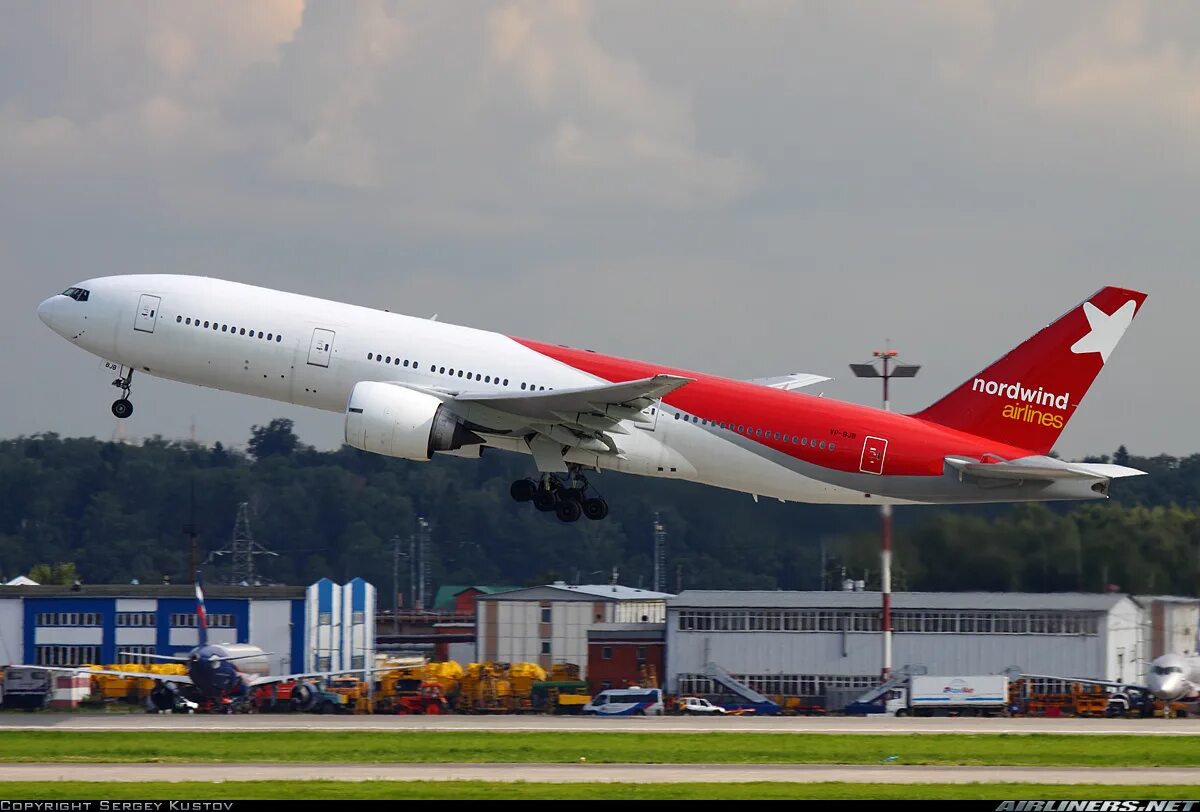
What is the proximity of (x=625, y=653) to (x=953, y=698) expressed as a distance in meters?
19.9

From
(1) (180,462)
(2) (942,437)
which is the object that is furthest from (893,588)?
(1) (180,462)

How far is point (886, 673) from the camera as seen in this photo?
222 ft

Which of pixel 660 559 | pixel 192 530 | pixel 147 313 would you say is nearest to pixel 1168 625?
pixel 660 559

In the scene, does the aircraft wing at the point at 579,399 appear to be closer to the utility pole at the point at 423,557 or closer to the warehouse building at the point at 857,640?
the warehouse building at the point at 857,640

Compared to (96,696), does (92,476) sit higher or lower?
higher

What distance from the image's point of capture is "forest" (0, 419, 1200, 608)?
5806 centimetres

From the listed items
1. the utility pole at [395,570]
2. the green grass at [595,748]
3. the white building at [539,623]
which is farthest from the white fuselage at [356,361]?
the utility pole at [395,570]

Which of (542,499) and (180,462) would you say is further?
(180,462)

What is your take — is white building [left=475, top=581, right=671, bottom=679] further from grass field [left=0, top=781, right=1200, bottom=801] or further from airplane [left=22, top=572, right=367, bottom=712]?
grass field [left=0, top=781, right=1200, bottom=801]

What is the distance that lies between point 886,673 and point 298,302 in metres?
34.5

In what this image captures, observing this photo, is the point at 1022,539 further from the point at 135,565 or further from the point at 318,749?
the point at 135,565

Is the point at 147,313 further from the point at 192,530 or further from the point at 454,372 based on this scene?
the point at 192,530

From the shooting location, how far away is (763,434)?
41750 millimetres

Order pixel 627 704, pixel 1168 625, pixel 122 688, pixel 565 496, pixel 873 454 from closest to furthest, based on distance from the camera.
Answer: pixel 873 454 < pixel 565 496 < pixel 627 704 < pixel 122 688 < pixel 1168 625
